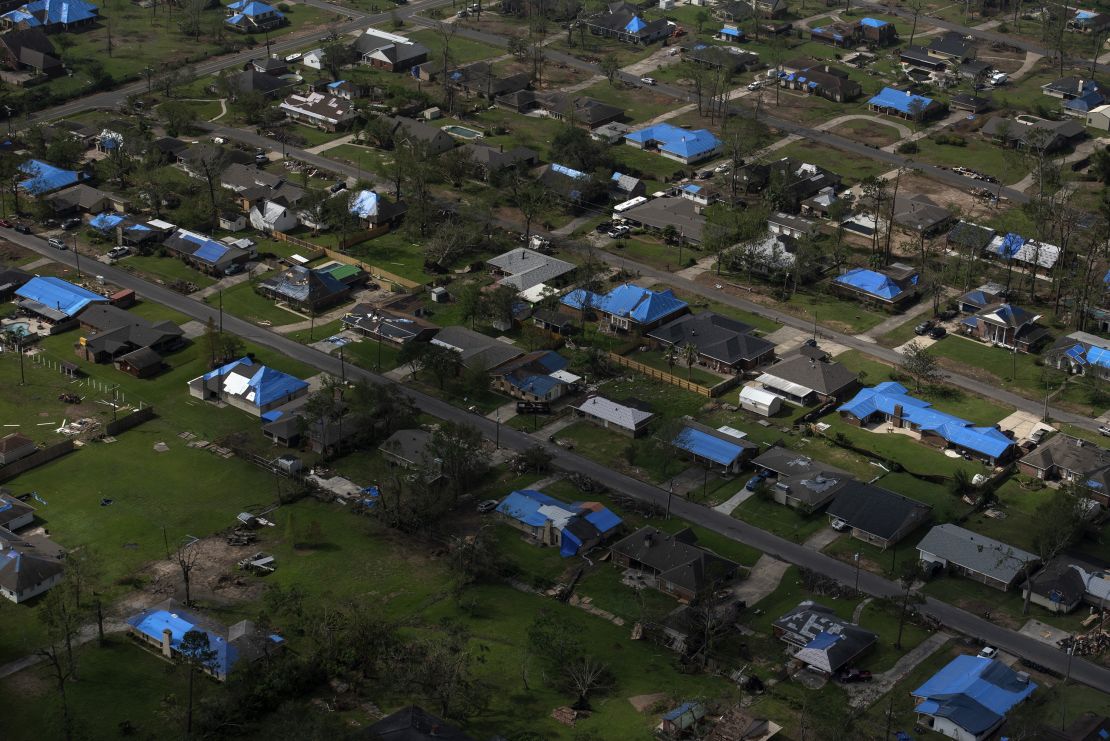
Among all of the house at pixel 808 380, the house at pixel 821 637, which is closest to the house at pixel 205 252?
the house at pixel 808 380

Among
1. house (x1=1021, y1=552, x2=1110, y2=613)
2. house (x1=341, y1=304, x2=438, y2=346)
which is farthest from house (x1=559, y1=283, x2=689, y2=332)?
house (x1=1021, y1=552, x2=1110, y2=613)

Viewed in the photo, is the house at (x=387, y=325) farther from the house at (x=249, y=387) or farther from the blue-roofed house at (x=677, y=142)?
the blue-roofed house at (x=677, y=142)

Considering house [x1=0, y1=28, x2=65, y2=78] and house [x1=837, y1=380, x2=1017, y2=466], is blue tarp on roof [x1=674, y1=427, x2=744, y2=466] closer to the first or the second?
house [x1=837, y1=380, x2=1017, y2=466]

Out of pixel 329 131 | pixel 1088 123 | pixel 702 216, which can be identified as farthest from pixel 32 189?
pixel 1088 123

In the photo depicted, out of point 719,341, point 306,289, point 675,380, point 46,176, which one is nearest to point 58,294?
point 306,289

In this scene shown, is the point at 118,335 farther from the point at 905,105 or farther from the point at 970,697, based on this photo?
the point at 905,105
